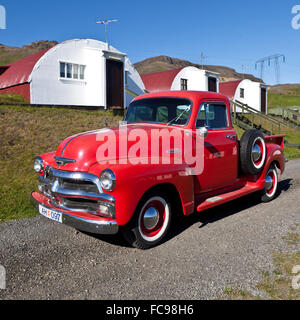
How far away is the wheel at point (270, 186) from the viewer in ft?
20.8

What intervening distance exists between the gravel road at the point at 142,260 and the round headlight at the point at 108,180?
0.95 m

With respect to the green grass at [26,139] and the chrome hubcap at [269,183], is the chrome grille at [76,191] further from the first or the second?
the chrome hubcap at [269,183]

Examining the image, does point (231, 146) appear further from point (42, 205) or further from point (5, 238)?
point (5, 238)

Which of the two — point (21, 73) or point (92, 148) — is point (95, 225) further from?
point (21, 73)

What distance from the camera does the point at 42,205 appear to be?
4.34m

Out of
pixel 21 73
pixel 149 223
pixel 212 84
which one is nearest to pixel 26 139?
pixel 149 223

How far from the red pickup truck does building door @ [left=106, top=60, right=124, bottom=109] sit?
45.3 feet

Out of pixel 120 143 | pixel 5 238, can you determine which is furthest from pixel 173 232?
pixel 5 238

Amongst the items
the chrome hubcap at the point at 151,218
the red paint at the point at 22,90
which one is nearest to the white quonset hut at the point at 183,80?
the red paint at the point at 22,90

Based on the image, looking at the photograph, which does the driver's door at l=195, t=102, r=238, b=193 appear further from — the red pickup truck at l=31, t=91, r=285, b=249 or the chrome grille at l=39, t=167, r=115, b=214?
the chrome grille at l=39, t=167, r=115, b=214

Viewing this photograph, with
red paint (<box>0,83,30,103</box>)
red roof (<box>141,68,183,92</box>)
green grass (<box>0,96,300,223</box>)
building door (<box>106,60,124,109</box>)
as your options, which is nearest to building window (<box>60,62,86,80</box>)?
building door (<box>106,60,124,109</box>)
